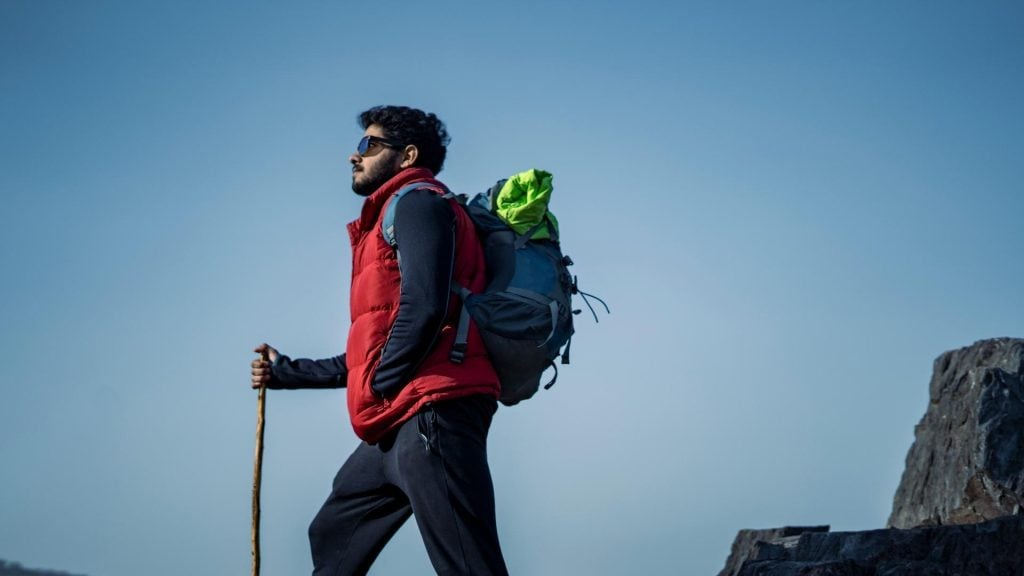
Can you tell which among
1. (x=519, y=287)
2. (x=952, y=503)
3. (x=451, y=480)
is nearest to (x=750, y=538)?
(x=952, y=503)

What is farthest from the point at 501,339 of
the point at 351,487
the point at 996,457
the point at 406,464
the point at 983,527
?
the point at 996,457

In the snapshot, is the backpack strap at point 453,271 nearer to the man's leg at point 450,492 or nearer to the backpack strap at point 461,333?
the backpack strap at point 461,333

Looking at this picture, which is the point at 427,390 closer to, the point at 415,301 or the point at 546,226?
the point at 415,301

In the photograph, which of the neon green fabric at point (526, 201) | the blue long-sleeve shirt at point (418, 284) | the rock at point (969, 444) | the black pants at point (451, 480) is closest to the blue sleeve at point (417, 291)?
the blue long-sleeve shirt at point (418, 284)

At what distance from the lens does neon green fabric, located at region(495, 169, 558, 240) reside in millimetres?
5352

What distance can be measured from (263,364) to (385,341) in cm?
109

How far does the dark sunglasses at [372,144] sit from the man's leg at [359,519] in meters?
1.44

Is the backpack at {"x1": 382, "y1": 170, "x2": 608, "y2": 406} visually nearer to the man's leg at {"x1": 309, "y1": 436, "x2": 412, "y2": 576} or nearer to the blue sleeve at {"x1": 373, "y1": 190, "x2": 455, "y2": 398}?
the blue sleeve at {"x1": 373, "y1": 190, "x2": 455, "y2": 398}

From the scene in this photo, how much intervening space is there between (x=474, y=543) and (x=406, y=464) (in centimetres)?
44

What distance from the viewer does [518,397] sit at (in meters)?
5.33

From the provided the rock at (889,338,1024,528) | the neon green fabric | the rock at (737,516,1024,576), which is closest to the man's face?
the neon green fabric

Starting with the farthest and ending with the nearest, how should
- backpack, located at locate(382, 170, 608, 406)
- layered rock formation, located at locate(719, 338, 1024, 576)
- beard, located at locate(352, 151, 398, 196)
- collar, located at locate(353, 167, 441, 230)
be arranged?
layered rock formation, located at locate(719, 338, 1024, 576), beard, located at locate(352, 151, 398, 196), collar, located at locate(353, 167, 441, 230), backpack, located at locate(382, 170, 608, 406)

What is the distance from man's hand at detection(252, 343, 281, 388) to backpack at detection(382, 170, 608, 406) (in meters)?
1.14

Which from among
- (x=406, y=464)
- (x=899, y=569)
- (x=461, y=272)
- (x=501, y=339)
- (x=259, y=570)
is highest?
(x=461, y=272)
